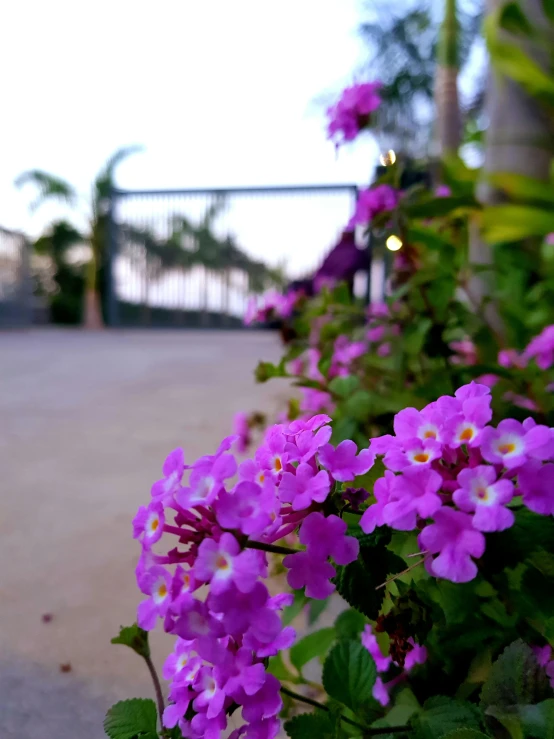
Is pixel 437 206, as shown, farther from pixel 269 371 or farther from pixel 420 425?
pixel 420 425

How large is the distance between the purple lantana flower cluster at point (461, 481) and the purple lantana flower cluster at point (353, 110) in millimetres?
822

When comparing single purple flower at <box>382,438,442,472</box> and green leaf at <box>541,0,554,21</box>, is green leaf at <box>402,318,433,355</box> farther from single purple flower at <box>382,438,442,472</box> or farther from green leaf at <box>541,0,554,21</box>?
green leaf at <box>541,0,554,21</box>

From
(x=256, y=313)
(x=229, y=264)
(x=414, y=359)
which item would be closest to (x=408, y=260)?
(x=414, y=359)

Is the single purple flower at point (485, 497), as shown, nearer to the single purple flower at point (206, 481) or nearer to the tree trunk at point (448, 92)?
the single purple flower at point (206, 481)

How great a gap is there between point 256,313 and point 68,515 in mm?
528

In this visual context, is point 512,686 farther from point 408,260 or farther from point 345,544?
point 408,260

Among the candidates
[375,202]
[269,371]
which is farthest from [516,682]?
[375,202]

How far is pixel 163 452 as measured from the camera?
4.80ft

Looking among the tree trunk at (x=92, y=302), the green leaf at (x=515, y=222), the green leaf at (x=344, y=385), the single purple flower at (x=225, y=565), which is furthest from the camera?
the tree trunk at (x=92, y=302)

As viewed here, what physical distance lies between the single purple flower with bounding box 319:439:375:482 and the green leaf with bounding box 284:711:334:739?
158 mm

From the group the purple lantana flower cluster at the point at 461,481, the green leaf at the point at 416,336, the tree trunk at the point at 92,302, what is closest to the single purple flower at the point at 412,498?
the purple lantana flower cluster at the point at 461,481

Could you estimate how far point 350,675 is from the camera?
15.5 inches

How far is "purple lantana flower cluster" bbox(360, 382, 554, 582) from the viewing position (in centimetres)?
26

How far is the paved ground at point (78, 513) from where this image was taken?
60 cm
